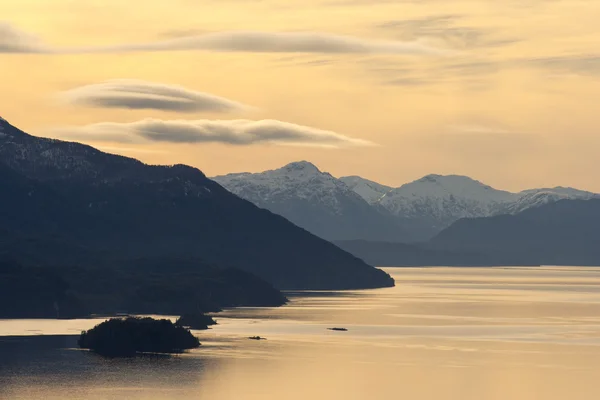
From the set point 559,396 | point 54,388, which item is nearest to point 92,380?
point 54,388

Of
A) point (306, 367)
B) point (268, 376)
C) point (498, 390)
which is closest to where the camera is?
point (498, 390)

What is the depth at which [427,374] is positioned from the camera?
191 metres

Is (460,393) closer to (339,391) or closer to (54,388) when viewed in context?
(339,391)

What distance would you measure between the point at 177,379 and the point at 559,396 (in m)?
50.1

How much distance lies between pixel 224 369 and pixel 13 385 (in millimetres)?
31504

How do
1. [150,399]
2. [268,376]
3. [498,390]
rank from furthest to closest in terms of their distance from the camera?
[268,376] < [498,390] < [150,399]

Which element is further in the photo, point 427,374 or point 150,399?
point 427,374

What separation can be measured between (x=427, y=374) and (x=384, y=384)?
13.7 m

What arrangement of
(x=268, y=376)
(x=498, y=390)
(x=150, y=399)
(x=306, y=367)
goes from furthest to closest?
(x=306, y=367) < (x=268, y=376) < (x=498, y=390) < (x=150, y=399)

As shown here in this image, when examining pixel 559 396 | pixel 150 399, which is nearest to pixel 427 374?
pixel 559 396

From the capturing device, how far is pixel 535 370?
650ft

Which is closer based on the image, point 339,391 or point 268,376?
point 339,391

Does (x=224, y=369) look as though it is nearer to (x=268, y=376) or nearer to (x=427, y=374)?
(x=268, y=376)

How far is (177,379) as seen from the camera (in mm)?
183750
